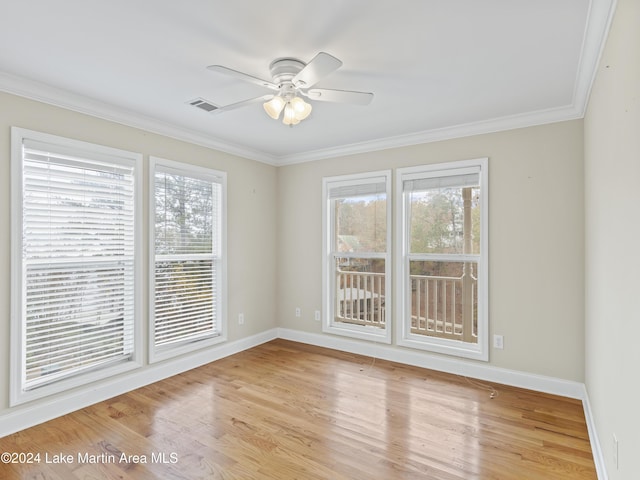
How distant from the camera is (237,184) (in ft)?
14.2

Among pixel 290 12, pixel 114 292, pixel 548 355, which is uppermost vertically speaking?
pixel 290 12

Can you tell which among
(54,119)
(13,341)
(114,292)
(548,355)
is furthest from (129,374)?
(548,355)

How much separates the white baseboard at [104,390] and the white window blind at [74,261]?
0.17 meters

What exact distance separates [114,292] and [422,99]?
123 inches

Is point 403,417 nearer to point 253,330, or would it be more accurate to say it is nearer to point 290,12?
point 253,330

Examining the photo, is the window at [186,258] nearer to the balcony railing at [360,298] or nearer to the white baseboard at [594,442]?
the balcony railing at [360,298]

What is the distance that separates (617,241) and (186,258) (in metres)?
3.53

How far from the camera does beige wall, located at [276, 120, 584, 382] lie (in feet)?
10.0

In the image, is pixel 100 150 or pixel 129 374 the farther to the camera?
pixel 129 374

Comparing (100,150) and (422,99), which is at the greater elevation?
(422,99)

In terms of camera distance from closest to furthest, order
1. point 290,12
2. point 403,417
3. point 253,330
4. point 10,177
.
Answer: point 290,12 → point 10,177 → point 403,417 → point 253,330

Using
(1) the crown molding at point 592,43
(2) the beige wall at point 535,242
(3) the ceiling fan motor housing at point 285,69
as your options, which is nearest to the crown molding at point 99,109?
(3) the ceiling fan motor housing at point 285,69

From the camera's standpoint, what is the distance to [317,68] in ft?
6.36

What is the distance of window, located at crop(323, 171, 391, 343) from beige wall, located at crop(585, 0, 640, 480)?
6.67 feet
